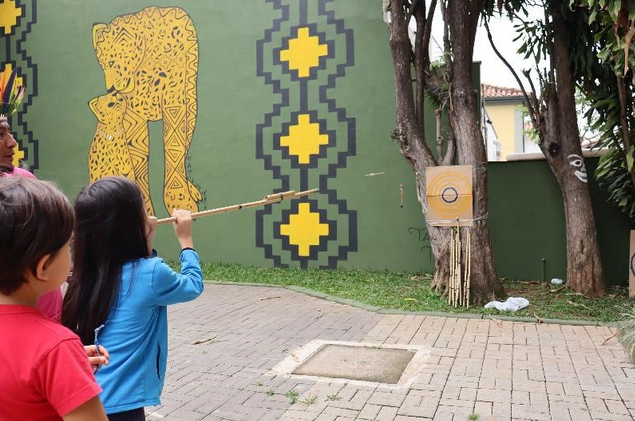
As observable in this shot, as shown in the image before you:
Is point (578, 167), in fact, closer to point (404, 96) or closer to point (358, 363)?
point (404, 96)

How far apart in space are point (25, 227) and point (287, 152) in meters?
7.91

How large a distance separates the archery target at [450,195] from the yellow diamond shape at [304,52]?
10.5 ft

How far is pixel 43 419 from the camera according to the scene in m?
1.24

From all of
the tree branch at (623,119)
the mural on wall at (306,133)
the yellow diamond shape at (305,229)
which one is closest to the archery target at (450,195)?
the tree branch at (623,119)

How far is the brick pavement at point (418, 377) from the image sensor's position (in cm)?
349

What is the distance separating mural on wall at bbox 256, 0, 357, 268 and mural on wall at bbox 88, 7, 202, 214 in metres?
1.45

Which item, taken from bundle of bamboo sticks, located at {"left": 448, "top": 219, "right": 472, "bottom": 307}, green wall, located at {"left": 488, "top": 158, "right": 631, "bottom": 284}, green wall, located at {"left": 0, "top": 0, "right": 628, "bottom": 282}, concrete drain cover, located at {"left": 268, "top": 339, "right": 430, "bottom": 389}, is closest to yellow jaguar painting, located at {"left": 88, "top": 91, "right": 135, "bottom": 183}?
green wall, located at {"left": 0, "top": 0, "right": 628, "bottom": 282}

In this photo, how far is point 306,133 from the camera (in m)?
8.93

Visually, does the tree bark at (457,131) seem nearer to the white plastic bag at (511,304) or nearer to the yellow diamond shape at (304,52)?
the white plastic bag at (511,304)

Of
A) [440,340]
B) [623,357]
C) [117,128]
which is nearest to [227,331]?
[440,340]

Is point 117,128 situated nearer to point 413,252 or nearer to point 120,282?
point 413,252

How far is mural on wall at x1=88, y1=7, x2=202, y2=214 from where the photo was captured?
384 inches

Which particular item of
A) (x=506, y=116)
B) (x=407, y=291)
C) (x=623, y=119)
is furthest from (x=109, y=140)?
(x=506, y=116)

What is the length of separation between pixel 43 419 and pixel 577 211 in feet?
22.9
